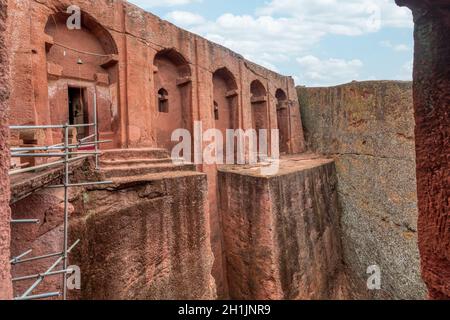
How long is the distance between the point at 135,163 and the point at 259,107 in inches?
323

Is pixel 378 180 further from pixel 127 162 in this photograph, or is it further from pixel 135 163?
pixel 127 162

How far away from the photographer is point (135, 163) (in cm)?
423

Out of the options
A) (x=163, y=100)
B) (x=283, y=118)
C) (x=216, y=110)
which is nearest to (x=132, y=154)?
(x=163, y=100)

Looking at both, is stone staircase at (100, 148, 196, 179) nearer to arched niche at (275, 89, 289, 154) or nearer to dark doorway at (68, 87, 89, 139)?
dark doorway at (68, 87, 89, 139)

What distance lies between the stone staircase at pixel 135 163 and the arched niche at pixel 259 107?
283 inches

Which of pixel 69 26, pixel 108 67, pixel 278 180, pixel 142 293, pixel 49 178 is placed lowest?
pixel 142 293

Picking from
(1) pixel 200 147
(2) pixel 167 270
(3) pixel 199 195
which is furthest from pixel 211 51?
(2) pixel 167 270

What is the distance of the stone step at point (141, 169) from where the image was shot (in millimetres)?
3657

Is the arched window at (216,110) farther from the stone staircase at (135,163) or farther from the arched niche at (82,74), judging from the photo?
the stone staircase at (135,163)

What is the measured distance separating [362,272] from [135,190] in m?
9.96

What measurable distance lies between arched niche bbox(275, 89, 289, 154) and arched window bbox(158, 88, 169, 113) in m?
6.65

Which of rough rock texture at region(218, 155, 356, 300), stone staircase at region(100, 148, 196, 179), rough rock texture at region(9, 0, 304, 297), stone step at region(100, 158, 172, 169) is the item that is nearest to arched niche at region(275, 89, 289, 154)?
rough rock texture at region(9, 0, 304, 297)

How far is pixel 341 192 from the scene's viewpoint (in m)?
10.7

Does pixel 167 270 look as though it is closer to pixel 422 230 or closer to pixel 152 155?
pixel 152 155
